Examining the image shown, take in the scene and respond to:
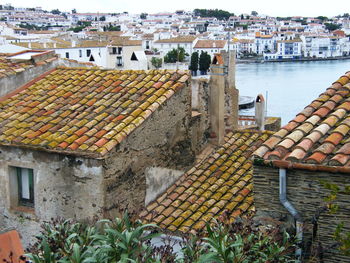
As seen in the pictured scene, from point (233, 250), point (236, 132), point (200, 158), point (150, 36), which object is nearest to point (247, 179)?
point (200, 158)

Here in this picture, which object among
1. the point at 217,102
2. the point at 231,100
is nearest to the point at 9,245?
the point at 217,102

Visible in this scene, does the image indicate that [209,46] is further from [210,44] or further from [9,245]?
[9,245]

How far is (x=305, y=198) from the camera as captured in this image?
522 cm

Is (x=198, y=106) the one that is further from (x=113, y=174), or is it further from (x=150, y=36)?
(x=150, y=36)

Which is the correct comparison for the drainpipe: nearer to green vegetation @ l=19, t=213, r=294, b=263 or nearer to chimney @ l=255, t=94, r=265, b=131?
green vegetation @ l=19, t=213, r=294, b=263

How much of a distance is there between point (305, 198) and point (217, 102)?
4.02 m

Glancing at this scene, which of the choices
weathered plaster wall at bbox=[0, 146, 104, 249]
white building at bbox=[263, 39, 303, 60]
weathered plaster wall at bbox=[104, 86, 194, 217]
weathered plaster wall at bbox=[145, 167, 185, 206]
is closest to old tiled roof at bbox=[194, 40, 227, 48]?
white building at bbox=[263, 39, 303, 60]

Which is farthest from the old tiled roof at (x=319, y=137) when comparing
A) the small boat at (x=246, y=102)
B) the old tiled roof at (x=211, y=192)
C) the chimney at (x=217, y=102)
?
the small boat at (x=246, y=102)

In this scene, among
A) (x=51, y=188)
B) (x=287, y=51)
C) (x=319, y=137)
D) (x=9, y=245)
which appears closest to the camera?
(x=319, y=137)

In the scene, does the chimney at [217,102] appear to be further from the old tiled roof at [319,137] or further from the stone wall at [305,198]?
the stone wall at [305,198]

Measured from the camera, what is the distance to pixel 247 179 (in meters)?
7.89

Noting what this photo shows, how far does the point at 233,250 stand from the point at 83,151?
3.19 meters

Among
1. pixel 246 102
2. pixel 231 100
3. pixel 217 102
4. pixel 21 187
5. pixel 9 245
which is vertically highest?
pixel 217 102

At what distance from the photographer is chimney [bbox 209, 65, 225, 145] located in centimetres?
896
